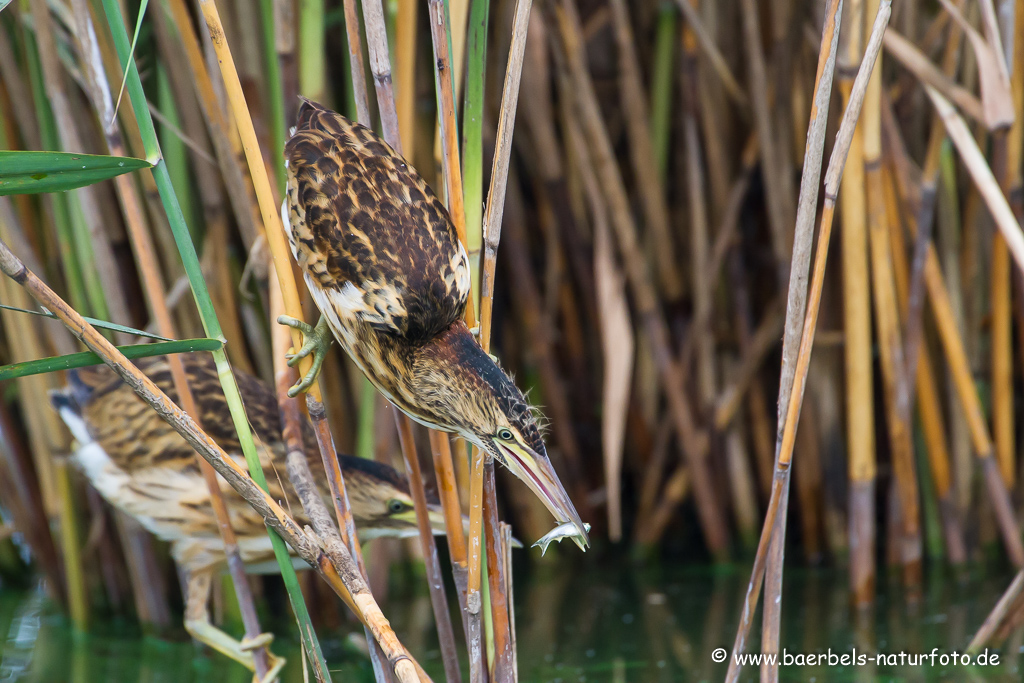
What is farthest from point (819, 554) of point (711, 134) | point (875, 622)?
point (711, 134)

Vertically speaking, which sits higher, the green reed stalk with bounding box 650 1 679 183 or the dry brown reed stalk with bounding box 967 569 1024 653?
the green reed stalk with bounding box 650 1 679 183

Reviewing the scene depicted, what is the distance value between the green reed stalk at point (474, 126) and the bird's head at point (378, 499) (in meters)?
0.63

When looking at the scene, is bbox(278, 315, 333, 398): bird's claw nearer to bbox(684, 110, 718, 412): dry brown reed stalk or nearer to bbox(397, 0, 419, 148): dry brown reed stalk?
bbox(397, 0, 419, 148): dry brown reed stalk

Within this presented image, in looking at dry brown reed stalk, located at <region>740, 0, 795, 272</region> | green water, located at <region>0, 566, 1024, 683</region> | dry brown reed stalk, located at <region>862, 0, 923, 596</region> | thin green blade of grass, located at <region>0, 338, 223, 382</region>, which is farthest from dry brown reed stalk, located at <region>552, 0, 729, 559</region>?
thin green blade of grass, located at <region>0, 338, 223, 382</region>

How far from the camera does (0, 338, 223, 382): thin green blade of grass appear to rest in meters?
1.04

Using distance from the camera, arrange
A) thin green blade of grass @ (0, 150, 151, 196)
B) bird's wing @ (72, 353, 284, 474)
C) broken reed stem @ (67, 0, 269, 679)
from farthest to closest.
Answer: bird's wing @ (72, 353, 284, 474) → broken reed stem @ (67, 0, 269, 679) → thin green blade of grass @ (0, 150, 151, 196)

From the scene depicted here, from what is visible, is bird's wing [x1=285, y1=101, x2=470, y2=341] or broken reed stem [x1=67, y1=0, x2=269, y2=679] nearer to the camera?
bird's wing [x1=285, y1=101, x2=470, y2=341]

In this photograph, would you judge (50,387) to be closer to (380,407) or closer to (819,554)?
(380,407)

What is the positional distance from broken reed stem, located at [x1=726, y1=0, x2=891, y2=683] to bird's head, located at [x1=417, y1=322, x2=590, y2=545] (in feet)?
1.10

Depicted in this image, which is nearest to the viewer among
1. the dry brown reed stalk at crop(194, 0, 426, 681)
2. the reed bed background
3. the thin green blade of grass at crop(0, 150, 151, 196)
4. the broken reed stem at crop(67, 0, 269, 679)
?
the thin green blade of grass at crop(0, 150, 151, 196)

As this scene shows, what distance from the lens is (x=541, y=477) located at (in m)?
1.17

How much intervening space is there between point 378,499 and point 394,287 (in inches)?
25.6

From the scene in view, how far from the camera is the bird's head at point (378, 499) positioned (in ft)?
5.90

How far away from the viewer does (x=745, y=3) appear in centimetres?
211
